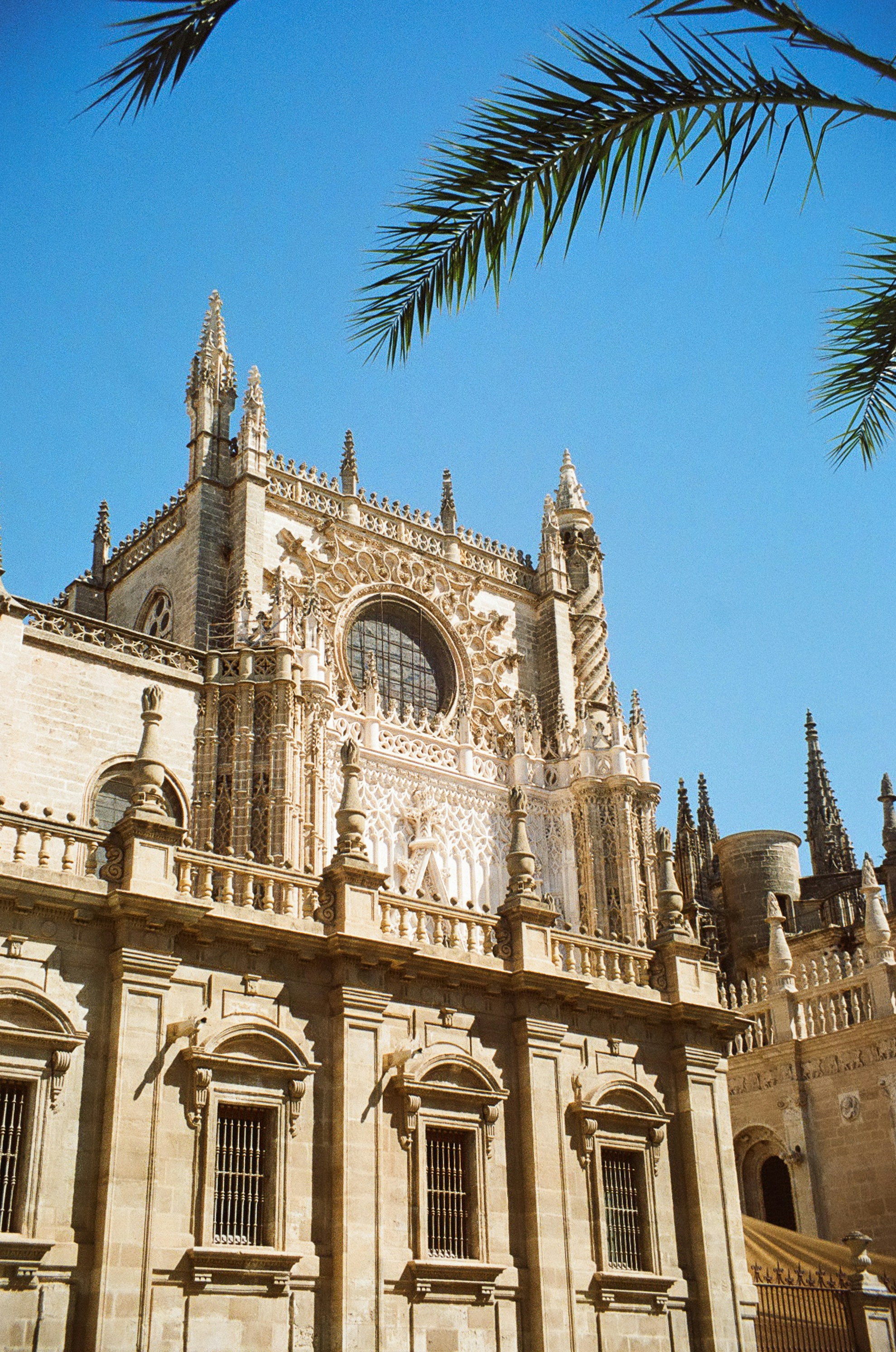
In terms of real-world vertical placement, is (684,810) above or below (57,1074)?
above

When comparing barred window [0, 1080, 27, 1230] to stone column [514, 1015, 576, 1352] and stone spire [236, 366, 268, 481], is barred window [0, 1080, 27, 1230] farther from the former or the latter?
stone spire [236, 366, 268, 481]

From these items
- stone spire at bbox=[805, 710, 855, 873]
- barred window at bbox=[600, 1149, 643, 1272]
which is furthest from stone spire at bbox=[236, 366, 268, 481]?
A: stone spire at bbox=[805, 710, 855, 873]

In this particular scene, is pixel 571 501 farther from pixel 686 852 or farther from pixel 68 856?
pixel 68 856

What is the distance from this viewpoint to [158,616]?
102ft

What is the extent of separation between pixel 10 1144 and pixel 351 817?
17.1 ft

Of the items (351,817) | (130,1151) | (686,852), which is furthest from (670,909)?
(686,852)

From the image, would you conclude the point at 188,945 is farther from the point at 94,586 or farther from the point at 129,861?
the point at 94,586

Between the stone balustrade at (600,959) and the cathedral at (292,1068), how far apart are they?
0.04 m

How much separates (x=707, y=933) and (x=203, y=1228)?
97.2ft

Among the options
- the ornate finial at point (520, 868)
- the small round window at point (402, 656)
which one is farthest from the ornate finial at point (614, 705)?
the ornate finial at point (520, 868)

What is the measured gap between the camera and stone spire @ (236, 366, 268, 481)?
98.8 ft

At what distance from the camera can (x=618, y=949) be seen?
1845 cm

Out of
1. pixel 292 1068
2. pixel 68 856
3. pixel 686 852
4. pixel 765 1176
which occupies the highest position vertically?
pixel 686 852

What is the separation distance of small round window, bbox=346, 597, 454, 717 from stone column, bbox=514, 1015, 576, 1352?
14.6m
